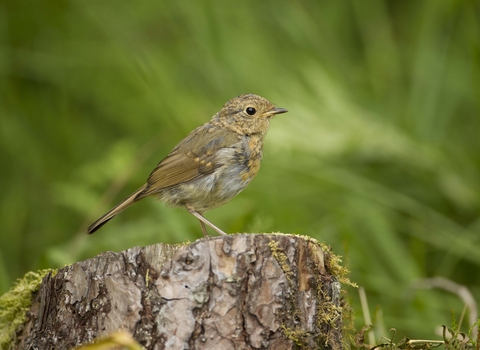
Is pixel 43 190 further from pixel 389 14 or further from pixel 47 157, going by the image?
pixel 389 14

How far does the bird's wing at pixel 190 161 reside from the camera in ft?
15.0

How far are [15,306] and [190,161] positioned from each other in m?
1.57

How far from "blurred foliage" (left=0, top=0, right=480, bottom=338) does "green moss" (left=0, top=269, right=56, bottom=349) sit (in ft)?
3.26

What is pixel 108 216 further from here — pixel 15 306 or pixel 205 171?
pixel 15 306

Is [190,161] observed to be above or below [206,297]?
above

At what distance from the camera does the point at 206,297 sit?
2.89m

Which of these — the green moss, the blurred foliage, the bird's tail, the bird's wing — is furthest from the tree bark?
the blurred foliage

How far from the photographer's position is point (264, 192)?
6.27 meters

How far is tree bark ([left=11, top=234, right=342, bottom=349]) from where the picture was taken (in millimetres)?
2870

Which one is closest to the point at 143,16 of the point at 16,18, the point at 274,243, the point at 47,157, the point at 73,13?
the point at 73,13

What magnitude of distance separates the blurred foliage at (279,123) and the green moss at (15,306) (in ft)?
3.26

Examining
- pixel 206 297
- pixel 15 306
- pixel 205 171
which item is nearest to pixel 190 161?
pixel 205 171

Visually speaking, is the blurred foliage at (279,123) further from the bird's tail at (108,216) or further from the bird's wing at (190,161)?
the bird's tail at (108,216)

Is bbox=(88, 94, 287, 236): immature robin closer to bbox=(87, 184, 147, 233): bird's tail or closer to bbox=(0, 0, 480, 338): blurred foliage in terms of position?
bbox=(87, 184, 147, 233): bird's tail
